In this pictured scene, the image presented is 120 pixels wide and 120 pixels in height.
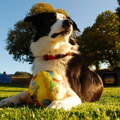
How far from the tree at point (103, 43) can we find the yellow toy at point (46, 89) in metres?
17.2

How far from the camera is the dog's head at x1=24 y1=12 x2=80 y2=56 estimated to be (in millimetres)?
3164

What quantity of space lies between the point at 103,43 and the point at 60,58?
56.6ft

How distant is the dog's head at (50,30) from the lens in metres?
3.16

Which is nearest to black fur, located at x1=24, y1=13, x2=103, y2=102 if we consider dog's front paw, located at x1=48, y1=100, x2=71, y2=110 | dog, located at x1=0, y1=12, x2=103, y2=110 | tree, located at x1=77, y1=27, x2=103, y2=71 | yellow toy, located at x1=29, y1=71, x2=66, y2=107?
dog, located at x1=0, y1=12, x2=103, y2=110

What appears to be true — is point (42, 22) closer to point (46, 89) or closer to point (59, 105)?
point (46, 89)

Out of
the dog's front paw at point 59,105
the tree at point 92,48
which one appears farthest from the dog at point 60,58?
the tree at point 92,48

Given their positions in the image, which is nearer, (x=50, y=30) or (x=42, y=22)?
(x=50, y=30)

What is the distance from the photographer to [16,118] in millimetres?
1561

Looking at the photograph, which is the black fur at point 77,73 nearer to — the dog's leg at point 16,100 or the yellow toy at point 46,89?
the yellow toy at point 46,89

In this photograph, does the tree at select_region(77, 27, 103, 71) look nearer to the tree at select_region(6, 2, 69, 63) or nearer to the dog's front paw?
the tree at select_region(6, 2, 69, 63)

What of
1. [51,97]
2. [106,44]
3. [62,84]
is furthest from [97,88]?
[106,44]

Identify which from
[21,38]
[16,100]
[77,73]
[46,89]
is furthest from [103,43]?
[46,89]

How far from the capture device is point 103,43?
752 inches

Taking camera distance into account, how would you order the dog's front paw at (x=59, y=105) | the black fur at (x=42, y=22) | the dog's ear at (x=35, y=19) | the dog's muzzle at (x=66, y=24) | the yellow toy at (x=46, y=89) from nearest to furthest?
the dog's front paw at (x=59, y=105) < the yellow toy at (x=46, y=89) < the dog's muzzle at (x=66, y=24) < the black fur at (x=42, y=22) < the dog's ear at (x=35, y=19)
